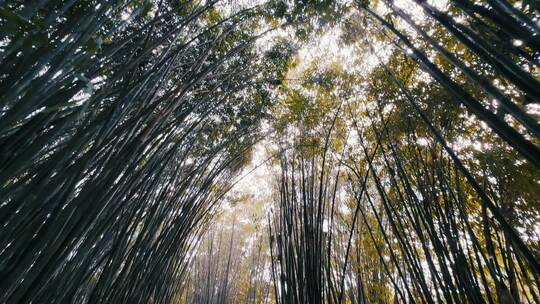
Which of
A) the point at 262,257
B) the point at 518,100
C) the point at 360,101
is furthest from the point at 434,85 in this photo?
the point at 262,257

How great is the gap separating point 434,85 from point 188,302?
6167 mm

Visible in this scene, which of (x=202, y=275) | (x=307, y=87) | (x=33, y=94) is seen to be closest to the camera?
(x=33, y=94)

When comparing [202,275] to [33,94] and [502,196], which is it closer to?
[502,196]

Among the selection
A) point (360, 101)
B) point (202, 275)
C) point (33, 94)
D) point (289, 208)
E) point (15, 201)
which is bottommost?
point (15, 201)

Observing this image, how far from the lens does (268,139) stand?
4160 millimetres

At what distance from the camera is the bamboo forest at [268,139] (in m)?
1.06

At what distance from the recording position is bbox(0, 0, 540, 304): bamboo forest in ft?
3.47

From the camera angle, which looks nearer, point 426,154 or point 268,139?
point 426,154

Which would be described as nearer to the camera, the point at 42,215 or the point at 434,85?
the point at 42,215

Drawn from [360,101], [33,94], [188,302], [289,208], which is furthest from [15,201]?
[188,302]

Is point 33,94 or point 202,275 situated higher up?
point 202,275

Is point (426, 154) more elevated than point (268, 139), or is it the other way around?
point (268, 139)

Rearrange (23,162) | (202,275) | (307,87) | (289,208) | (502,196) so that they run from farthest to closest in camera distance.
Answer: (202,275)
(307,87)
(289,208)
(502,196)
(23,162)

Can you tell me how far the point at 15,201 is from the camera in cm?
117
